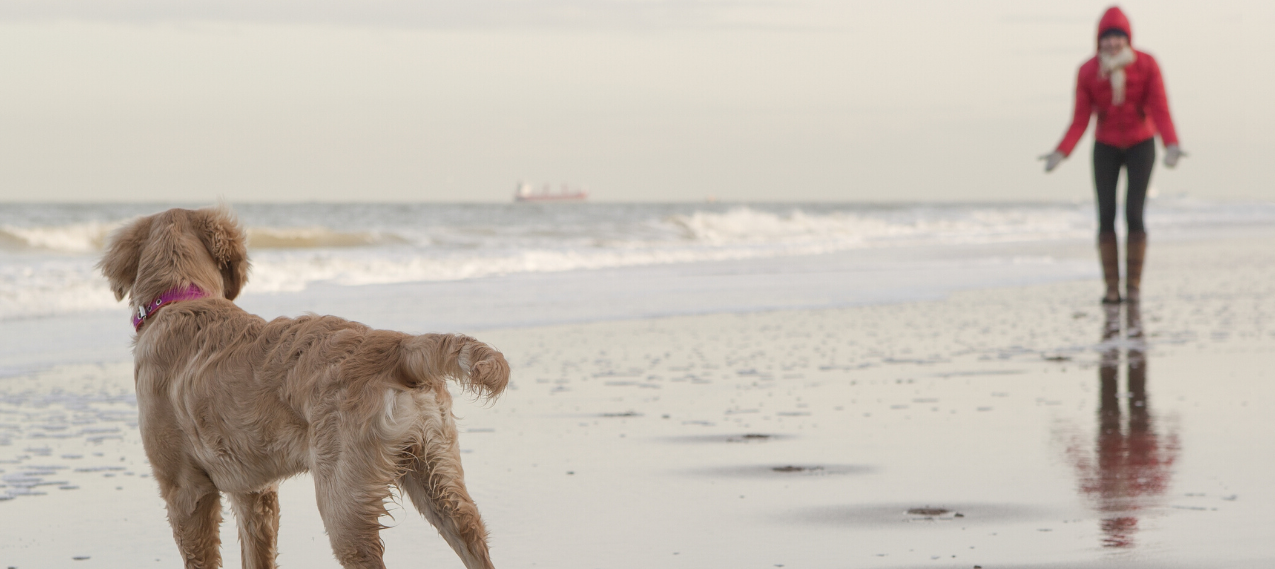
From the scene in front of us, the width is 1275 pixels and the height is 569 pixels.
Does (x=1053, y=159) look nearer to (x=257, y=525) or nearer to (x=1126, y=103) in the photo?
(x=1126, y=103)

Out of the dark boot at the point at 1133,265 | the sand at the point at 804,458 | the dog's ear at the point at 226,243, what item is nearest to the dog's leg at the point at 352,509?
the sand at the point at 804,458

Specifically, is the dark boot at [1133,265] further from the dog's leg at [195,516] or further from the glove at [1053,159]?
the dog's leg at [195,516]

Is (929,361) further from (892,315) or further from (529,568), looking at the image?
(529,568)

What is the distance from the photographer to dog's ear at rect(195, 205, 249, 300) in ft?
12.8

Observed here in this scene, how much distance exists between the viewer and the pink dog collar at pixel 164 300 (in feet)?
12.1

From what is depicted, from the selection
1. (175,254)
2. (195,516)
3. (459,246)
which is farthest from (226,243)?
(459,246)

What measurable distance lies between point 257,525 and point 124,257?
40.9 inches

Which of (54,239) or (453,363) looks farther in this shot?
(54,239)

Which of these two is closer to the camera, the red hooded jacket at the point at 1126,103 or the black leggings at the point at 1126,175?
the red hooded jacket at the point at 1126,103

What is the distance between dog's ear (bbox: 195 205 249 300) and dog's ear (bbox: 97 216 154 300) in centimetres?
18

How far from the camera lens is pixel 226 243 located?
3.94 meters

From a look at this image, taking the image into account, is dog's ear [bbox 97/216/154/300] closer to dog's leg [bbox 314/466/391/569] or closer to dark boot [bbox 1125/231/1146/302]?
dog's leg [bbox 314/466/391/569]

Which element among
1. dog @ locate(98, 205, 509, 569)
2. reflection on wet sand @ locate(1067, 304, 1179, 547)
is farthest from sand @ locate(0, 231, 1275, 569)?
dog @ locate(98, 205, 509, 569)

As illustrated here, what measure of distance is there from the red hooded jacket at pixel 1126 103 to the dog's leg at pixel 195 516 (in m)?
8.17
